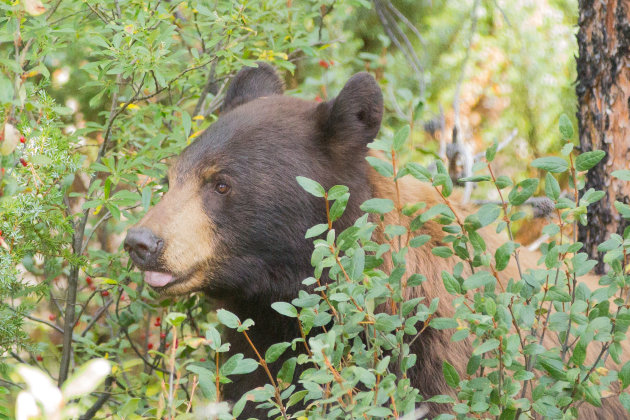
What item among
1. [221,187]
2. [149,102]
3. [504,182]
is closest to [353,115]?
[221,187]

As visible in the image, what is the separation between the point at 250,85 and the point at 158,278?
1.24m

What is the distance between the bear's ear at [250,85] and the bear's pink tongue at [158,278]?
43.6 inches

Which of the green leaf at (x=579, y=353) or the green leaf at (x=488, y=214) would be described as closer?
the green leaf at (x=579, y=353)

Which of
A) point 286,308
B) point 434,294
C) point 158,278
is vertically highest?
point 286,308

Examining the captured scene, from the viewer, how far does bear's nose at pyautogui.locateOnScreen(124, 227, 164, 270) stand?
2.81 metres

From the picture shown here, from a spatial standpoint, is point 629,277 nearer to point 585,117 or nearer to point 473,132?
point 585,117

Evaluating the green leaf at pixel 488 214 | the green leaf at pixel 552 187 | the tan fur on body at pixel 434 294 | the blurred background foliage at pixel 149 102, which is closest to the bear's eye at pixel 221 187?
the blurred background foliage at pixel 149 102

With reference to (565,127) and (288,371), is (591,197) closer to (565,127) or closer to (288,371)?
(565,127)

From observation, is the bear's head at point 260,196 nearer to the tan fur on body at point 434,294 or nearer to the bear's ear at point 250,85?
the tan fur on body at point 434,294

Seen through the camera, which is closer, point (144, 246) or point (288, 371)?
point (288, 371)

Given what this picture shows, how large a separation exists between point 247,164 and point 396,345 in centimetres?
113

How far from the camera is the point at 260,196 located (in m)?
3.05

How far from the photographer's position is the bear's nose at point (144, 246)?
2814mm

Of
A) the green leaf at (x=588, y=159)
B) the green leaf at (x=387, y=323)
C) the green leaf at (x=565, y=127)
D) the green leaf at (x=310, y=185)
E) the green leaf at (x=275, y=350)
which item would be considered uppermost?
the green leaf at (x=565, y=127)
